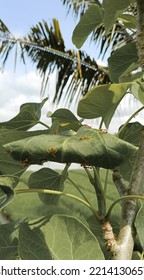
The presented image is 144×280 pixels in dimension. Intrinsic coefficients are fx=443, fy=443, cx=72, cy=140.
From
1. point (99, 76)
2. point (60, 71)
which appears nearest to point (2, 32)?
point (60, 71)

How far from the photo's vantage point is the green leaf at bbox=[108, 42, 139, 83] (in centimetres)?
74

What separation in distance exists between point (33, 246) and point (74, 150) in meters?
0.14

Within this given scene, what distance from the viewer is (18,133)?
23.4 inches

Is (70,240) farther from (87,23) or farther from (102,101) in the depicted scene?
(87,23)

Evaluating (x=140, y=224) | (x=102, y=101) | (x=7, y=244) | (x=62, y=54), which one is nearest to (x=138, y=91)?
(x=102, y=101)

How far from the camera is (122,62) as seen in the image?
0.74 m

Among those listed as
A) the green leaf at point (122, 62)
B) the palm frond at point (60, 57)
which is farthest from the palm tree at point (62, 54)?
the green leaf at point (122, 62)

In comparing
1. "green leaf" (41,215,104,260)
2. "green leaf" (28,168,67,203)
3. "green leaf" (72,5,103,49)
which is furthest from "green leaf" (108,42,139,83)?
"green leaf" (41,215,104,260)

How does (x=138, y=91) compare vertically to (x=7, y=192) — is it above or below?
above

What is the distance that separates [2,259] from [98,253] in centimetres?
15

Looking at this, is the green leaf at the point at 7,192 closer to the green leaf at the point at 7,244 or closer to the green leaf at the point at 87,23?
the green leaf at the point at 7,244

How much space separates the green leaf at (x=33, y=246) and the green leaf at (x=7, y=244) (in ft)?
0.21

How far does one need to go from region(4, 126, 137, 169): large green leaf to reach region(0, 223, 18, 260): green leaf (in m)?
0.15

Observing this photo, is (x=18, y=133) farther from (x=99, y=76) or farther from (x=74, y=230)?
(x=99, y=76)
